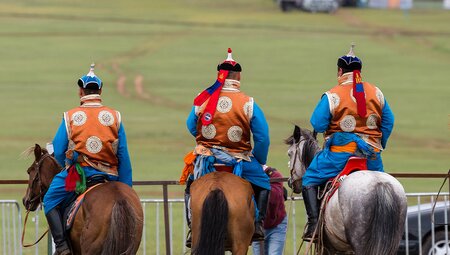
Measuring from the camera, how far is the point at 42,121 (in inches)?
1318

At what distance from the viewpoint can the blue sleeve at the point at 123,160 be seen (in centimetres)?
1120

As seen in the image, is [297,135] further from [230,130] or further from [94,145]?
[94,145]

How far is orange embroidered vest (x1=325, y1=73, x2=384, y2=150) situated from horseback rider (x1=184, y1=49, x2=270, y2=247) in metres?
0.62

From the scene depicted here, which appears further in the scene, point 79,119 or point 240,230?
point 79,119

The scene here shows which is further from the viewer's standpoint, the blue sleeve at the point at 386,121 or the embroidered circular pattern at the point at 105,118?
the blue sleeve at the point at 386,121

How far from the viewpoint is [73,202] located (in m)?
11.1

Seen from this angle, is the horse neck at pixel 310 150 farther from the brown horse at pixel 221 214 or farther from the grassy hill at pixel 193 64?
the grassy hill at pixel 193 64

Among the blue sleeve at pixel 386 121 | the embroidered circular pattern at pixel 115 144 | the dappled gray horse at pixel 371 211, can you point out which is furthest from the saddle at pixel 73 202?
the blue sleeve at pixel 386 121

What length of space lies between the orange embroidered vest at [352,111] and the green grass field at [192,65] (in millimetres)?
11307

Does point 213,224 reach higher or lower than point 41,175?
lower

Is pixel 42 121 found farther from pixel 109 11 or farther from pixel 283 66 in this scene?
pixel 109 11

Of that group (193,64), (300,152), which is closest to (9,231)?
(300,152)

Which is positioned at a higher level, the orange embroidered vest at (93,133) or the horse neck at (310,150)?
the orange embroidered vest at (93,133)

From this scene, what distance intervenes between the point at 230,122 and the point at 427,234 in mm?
3687
